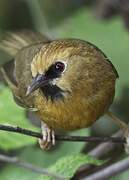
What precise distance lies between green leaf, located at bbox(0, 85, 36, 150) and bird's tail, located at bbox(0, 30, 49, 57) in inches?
37.7

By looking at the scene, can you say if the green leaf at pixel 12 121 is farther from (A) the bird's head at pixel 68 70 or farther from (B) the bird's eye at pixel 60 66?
(B) the bird's eye at pixel 60 66

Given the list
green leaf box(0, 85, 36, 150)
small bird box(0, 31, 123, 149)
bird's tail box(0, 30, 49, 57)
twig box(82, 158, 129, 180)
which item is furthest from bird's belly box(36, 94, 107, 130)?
bird's tail box(0, 30, 49, 57)

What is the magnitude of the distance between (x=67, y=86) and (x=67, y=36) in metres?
1.63

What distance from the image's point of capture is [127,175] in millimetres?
4383

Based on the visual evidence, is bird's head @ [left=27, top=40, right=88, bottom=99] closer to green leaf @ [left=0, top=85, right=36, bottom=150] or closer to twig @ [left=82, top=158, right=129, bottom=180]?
green leaf @ [left=0, top=85, right=36, bottom=150]

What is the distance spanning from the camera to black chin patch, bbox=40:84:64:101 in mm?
3400

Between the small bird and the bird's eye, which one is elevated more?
the bird's eye

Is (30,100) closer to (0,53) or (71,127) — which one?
(71,127)

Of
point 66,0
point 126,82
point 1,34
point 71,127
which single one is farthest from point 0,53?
point 71,127

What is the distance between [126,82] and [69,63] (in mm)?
1172

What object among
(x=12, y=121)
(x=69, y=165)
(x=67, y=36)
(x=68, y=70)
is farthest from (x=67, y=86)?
(x=67, y=36)

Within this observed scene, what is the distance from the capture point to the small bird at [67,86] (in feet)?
11.0

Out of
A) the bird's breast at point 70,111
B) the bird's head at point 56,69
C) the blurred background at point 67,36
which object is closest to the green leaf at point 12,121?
the blurred background at point 67,36

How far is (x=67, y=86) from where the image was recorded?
11.3 feet
